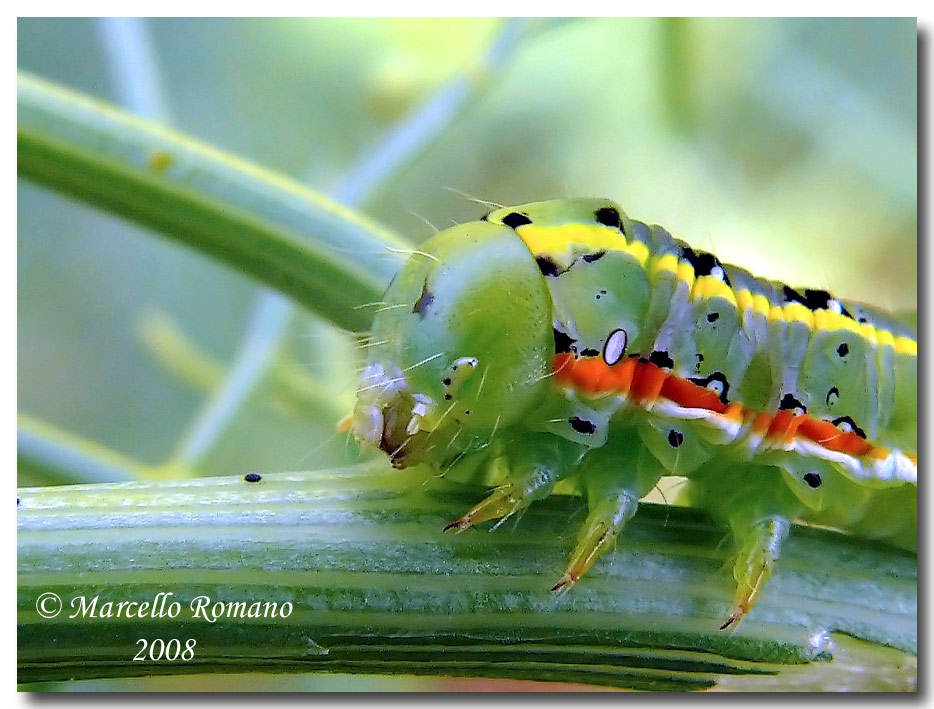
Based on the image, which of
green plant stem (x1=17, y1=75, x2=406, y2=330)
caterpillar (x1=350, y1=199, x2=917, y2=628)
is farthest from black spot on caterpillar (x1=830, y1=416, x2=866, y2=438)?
green plant stem (x1=17, y1=75, x2=406, y2=330)

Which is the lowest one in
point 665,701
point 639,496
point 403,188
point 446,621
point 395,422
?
point 665,701

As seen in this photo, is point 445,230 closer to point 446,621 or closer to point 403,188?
point 446,621

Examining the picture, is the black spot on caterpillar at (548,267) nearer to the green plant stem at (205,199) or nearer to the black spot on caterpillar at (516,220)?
the black spot on caterpillar at (516,220)

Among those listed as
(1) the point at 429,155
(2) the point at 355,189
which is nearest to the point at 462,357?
(2) the point at 355,189

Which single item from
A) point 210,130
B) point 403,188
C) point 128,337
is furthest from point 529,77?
point 128,337

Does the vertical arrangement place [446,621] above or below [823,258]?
Result: below

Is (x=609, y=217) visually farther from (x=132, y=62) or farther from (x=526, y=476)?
(x=132, y=62)

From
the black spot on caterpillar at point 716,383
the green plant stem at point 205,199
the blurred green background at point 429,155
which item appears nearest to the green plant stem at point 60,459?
the blurred green background at point 429,155

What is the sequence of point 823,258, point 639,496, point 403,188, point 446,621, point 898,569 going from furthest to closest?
point 403,188, point 823,258, point 898,569, point 639,496, point 446,621

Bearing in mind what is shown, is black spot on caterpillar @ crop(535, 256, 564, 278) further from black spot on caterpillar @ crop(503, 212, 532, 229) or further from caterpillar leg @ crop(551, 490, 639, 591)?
caterpillar leg @ crop(551, 490, 639, 591)
